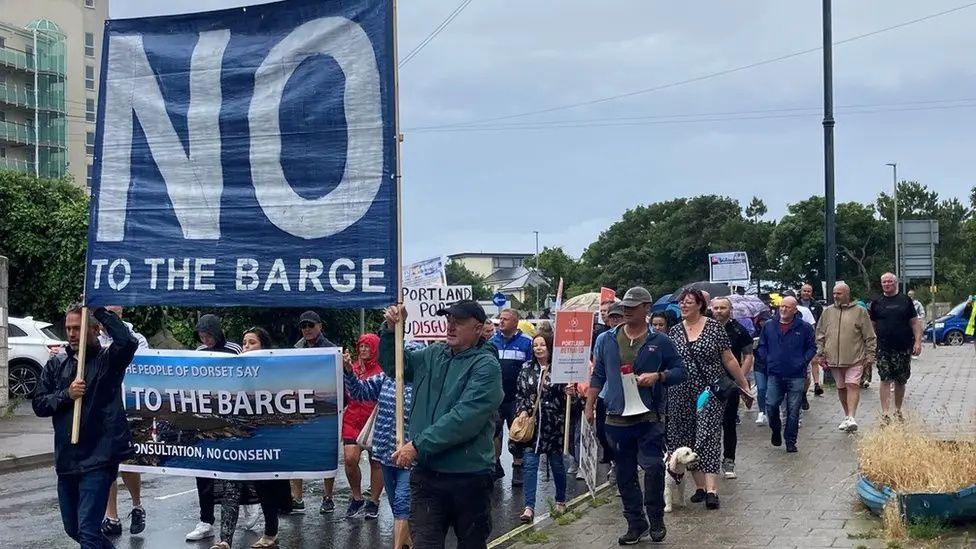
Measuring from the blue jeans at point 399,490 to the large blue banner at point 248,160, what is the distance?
205 centimetres

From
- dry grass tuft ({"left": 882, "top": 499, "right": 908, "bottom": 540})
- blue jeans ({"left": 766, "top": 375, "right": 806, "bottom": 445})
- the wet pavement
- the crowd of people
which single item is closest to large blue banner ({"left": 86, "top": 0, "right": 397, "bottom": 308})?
the crowd of people

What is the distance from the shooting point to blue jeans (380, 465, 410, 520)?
8.06 meters

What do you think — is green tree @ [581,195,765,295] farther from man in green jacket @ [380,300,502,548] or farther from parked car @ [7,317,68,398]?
man in green jacket @ [380,300,502,548]

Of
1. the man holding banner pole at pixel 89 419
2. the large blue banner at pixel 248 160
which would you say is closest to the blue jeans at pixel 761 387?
the large blue banner at pixel 248 160

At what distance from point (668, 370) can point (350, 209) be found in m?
2.80

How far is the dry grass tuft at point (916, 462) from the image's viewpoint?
7.83 m

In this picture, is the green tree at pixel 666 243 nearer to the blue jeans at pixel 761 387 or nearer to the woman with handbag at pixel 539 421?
the blue jeans at pixel 761 387

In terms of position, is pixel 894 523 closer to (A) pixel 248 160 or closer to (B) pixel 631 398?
(B) pixel 631 398

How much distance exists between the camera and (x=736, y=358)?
36.6 ft

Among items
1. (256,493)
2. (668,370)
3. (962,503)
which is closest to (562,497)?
(668,370)

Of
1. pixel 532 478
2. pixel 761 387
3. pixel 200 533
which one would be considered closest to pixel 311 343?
pixel 200 533

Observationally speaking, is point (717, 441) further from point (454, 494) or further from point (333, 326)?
point (333, 326)

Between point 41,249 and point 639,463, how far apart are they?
23517mm

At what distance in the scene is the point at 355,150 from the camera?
6621 millimetres
